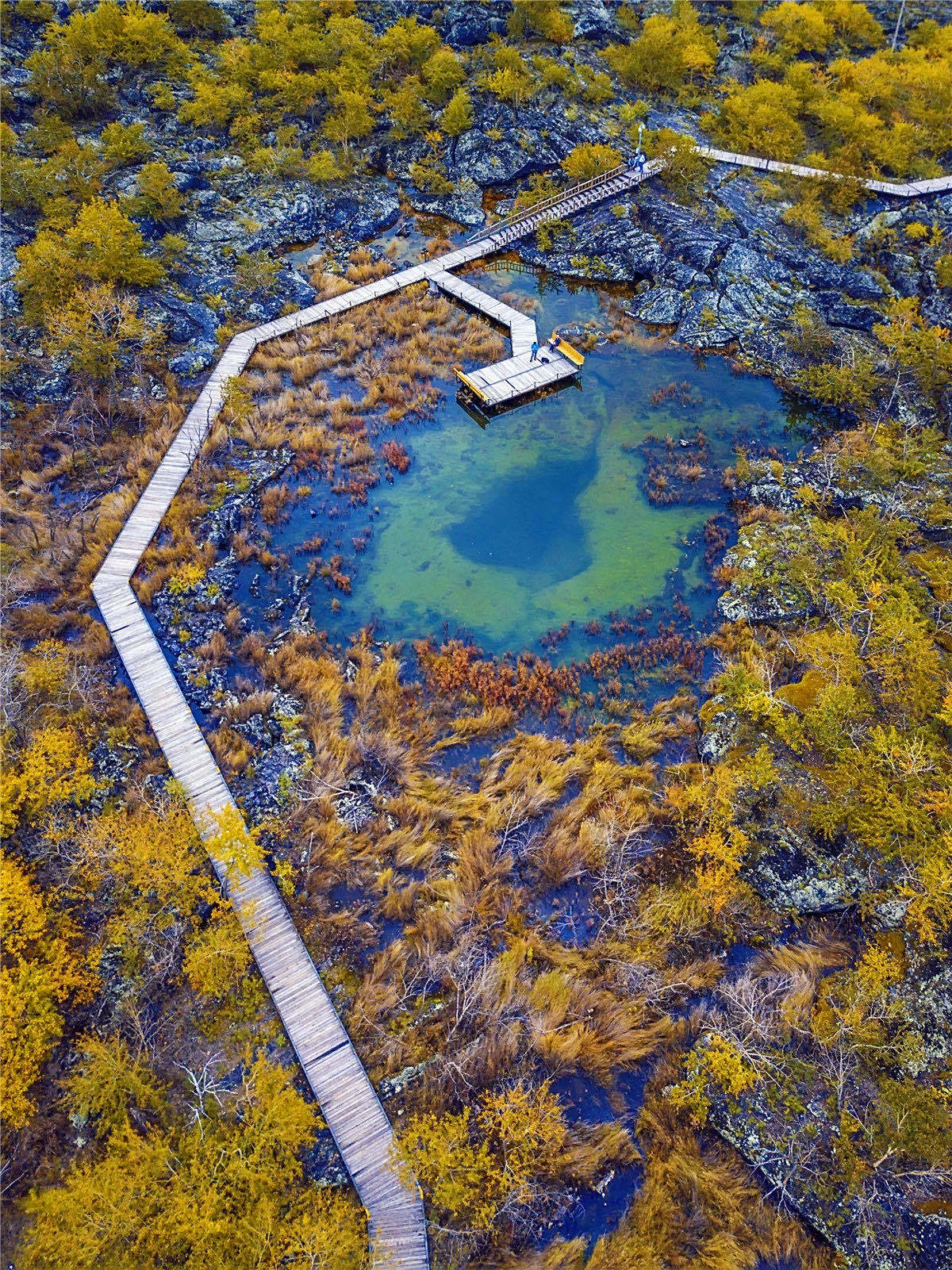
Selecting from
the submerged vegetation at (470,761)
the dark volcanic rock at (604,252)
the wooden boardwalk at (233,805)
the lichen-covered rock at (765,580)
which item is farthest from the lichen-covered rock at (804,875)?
the dark volcanic rock at (604,252)

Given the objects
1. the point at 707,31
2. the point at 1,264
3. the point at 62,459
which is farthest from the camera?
the point at 707,31

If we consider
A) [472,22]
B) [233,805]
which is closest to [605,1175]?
[233,805]

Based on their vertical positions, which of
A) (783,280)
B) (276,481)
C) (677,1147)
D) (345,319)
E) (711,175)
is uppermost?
(711,175)

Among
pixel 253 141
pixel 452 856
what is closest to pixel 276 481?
pixel 452 856

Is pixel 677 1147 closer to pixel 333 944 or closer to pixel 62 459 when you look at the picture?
pixel 333 944

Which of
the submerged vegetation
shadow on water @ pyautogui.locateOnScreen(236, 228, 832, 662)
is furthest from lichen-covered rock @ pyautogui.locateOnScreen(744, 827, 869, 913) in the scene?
shadow on water @ pyautogui.locateOnScreen(236, 228, 832, 662)

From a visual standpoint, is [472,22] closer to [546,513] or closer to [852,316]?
[852,316]

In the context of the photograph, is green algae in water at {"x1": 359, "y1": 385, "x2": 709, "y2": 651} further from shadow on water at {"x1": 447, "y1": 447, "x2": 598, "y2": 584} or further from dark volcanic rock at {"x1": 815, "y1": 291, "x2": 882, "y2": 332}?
dark volcanic rock at {"x1": 815, "y1": 291, "x2": 882, "y2": 332}
